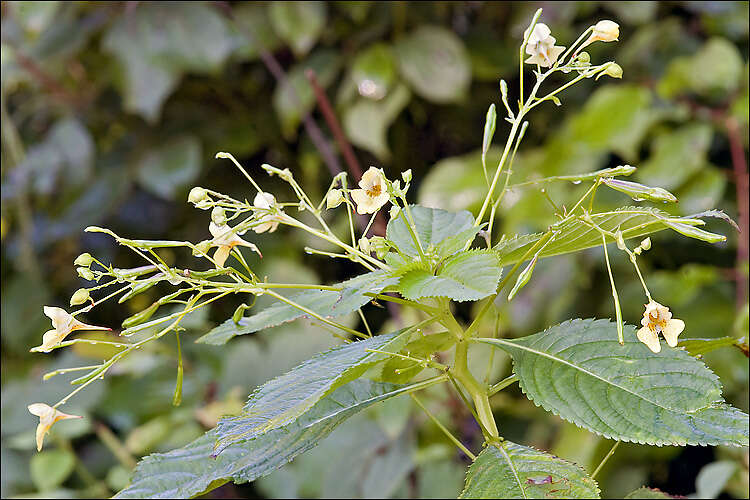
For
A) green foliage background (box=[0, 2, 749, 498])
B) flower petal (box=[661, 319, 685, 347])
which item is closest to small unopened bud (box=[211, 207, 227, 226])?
flower petal (box=[661, 319, 685, 347])

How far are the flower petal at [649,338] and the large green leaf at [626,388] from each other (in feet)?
0.08

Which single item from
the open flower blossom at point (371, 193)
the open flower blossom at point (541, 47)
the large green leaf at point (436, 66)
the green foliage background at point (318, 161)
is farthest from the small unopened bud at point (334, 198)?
the large green leaf at point (436, 66)

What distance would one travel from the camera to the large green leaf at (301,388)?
302mm

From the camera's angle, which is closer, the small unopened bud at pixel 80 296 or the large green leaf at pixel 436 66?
the small unopened bud at pixel 80 296

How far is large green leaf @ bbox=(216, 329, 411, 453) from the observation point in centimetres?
30

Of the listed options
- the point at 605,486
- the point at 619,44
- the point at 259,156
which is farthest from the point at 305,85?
the point at 605,486

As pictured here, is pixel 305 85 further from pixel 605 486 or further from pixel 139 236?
pixel 605 486

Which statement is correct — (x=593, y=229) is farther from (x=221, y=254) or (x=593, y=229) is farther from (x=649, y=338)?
(x=221, y=254)

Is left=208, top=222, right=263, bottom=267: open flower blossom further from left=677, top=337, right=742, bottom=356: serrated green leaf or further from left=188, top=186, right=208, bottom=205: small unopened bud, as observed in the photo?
left=677, top=337, right=742, bottom=356: serrated green leaf

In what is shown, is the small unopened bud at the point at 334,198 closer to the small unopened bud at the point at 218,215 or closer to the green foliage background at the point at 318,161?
the small unopened bud at the point at 218,215

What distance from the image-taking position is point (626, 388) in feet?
1.10

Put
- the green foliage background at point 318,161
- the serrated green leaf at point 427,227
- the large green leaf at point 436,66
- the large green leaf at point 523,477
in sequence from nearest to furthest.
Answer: the large green leaf at point 523,477 → the serrated green leaf at point 427,227 → the green foliage background at point 318,161 → the large green leaf at point 436,66

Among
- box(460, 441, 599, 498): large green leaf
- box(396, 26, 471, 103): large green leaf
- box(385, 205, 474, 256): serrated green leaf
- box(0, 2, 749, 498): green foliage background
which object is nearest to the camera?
box(460, 441, 599, 498): large green leaf

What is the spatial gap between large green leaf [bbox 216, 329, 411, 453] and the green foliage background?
0.43 meters
